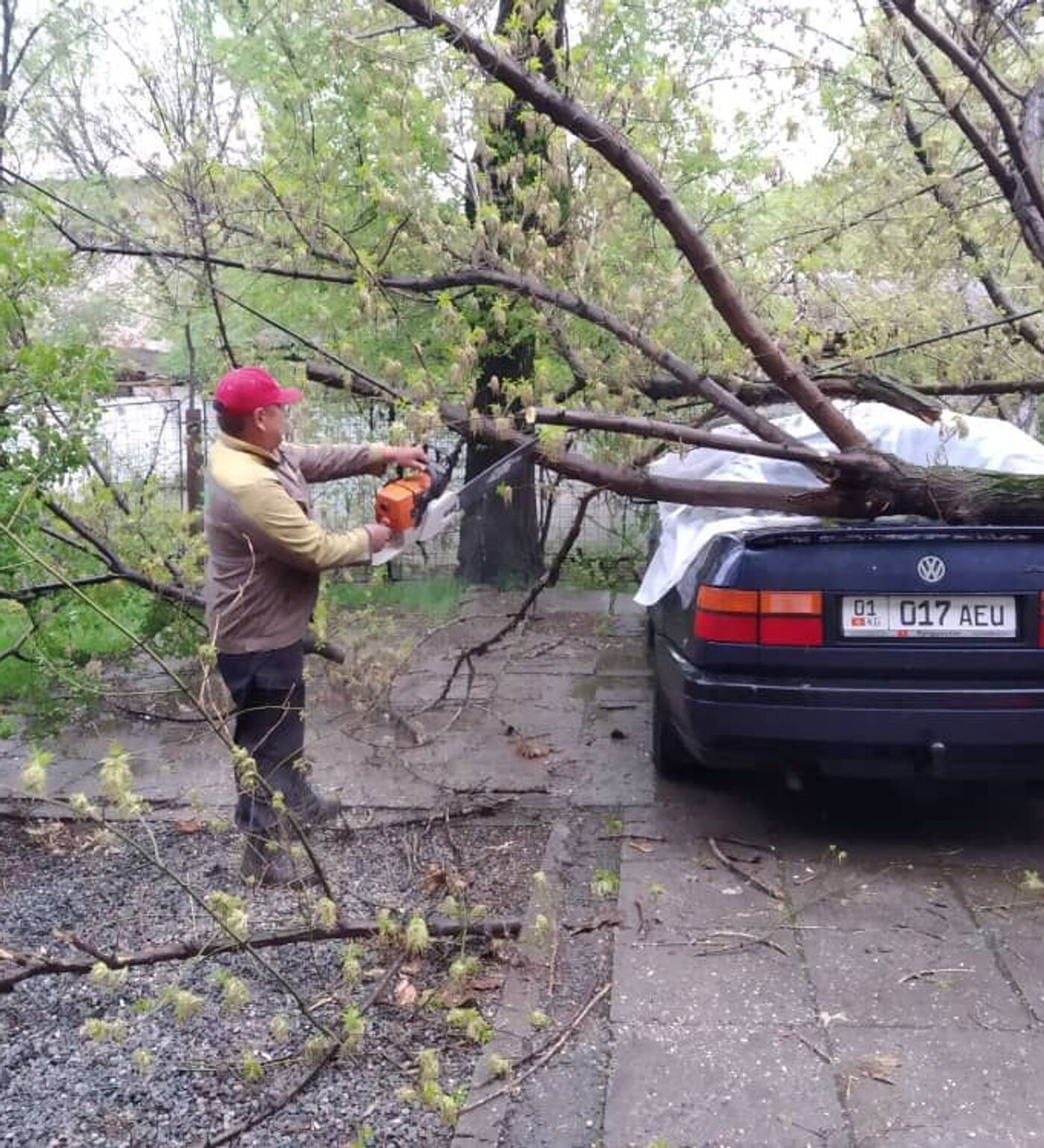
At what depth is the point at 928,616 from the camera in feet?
14.0

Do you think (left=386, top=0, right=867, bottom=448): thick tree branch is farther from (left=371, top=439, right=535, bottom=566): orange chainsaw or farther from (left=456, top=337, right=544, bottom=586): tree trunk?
(left=456, top=337, right=544, bottom=586): tree trunk

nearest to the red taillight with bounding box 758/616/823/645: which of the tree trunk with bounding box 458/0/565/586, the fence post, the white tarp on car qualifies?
the white tarp on car

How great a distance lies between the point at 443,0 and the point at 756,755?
9.86 feet

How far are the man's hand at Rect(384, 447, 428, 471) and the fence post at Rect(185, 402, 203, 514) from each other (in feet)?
19.1

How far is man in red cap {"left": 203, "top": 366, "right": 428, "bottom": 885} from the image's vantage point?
4.21 metres

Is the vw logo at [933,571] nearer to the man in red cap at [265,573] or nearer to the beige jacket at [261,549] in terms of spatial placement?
the man in red cap at [265,573]

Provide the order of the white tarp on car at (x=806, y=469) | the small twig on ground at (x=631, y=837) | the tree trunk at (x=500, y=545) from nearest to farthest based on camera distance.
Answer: the small twig on ground at (x=631, y=837) < the white tarp on car at (x=806, y=469) < the tree trunk at (x=500, y=545)

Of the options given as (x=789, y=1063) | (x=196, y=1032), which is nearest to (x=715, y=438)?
(x=789, y=1063)

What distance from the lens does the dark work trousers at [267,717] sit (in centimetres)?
441

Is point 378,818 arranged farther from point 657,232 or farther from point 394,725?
point 657,232

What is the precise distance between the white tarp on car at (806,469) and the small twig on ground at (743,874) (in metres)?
1.09

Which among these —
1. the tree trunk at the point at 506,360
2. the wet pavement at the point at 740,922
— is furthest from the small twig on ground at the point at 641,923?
the tree trunk at the point at 506,360

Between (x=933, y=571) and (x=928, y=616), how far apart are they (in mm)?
165

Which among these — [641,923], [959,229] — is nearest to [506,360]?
[959,229]
